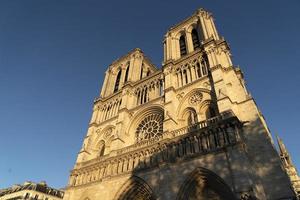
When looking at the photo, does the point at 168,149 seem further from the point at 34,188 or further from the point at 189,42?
the point at 34,188

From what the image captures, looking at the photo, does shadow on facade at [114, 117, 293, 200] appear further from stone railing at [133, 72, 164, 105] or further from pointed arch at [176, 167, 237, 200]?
stone railing at [133, 72, 164, 105]

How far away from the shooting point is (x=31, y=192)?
33.5m

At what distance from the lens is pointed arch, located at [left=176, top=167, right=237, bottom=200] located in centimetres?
1239

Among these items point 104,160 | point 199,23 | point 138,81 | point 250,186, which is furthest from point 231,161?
point 199,23

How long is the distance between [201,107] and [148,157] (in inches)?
234

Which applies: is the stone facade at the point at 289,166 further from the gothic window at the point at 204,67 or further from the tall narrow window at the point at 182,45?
the tall narrow window at the point at 182,45

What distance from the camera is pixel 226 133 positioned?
43.0ft

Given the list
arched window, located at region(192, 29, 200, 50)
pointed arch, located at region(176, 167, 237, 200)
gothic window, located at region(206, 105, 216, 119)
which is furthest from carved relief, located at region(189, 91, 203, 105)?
arched window, located at region(192, 29, 200, 50)

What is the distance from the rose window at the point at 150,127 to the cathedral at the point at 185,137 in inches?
4.5

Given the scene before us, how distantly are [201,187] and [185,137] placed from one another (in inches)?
131

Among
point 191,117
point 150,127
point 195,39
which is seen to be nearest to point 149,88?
point 150,127

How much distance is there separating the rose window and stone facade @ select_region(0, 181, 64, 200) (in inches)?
948

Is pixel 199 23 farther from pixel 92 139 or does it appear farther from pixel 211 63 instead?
pixel 92 139

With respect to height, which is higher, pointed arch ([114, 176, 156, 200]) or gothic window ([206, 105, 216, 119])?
gothic window ([206, 105, 216, 119])
